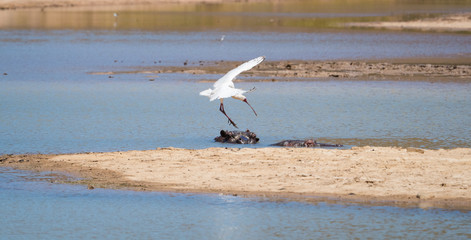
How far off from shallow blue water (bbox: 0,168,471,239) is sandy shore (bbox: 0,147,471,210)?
13.8 inches

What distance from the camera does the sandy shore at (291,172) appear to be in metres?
11.4

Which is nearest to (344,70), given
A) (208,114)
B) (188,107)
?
(188,107)

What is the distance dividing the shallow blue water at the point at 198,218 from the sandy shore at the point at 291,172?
351 millimetres

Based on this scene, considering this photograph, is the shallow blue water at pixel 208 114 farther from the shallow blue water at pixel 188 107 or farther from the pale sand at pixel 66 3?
the pale sand at pixel 66 3

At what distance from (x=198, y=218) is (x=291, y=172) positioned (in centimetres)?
212

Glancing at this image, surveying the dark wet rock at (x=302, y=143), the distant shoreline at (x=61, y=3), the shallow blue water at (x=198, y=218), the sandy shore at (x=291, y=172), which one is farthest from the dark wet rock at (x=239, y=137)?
the distant shoreline at (x=61, y=3)

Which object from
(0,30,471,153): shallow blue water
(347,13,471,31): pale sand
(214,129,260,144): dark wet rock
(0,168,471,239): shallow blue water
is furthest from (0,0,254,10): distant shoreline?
(0,168,471,239): shallow blue water

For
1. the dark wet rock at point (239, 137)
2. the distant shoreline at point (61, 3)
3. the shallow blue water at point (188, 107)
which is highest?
the distant shoreline at point (61, 3)

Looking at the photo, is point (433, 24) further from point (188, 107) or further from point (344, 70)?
point (188, 107)

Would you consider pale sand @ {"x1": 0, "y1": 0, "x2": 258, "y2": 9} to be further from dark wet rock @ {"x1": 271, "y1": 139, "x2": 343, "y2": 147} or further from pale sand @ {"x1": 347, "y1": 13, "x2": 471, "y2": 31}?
dark wet rock @ {"x1": 271, "y1": 139, "x2": 343, "y2": 147}

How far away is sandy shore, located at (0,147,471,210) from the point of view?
11.4 meters

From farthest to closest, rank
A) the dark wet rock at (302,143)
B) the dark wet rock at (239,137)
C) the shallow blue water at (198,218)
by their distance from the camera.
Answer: the dark wet rock at (239,137)
the dark wet rock at (302,143)
the shallow blue water at (198,218)

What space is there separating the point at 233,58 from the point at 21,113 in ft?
55.1

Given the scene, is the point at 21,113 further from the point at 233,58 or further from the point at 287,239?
the point at 233,58
